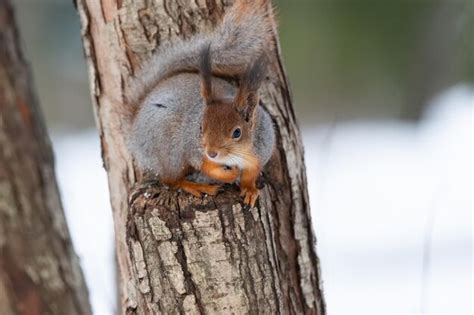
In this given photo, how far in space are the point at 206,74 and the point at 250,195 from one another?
0.67ft

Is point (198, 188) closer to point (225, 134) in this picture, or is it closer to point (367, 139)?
point (225, 134)

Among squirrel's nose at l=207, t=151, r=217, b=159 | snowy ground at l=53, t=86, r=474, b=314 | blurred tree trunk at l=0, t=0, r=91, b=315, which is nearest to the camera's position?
squirrel's nose at l=207, t=151, r=217, b=159

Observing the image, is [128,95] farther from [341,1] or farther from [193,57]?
[341,1]

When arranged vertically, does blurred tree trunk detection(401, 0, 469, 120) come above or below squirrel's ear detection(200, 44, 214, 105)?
above

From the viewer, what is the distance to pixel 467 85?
14.4 ft

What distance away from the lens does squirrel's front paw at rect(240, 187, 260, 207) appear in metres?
1.37

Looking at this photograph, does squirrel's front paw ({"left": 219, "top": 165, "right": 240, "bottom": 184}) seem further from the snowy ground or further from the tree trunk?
the snowy ground

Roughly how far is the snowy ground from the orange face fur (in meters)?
0.62

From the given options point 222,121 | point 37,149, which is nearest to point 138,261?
point 222,121

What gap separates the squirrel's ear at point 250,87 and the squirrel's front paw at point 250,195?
0.38 ft

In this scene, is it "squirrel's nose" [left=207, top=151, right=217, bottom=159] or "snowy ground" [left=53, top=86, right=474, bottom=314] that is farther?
"snowy ground" [left=53, top=86, right=474, bottom=314]

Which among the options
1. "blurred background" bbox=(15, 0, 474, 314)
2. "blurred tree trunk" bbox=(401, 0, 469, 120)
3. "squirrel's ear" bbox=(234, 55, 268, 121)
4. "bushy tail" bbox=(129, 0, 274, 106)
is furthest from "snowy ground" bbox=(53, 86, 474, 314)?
"squirrel's ear" bbox=(234, 55, 268, 121)

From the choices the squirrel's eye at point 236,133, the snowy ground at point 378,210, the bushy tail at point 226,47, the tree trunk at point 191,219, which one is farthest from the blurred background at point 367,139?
the squirrel's eye at point 236,133

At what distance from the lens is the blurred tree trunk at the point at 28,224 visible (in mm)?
1828
